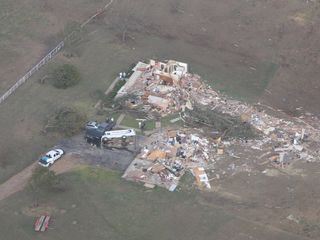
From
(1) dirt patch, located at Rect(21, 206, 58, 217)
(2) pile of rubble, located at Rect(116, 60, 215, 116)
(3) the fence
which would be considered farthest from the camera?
(3) the fence

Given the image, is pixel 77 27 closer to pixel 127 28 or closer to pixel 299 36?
pixel 127 28

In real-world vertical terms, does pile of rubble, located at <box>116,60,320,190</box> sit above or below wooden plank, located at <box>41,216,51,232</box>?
above

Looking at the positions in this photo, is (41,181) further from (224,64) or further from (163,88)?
(224,64)

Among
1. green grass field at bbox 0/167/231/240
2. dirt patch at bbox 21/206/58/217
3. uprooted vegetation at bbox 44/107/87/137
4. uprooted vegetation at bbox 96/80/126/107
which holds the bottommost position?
dirt patch at bbox 21/206/58/217

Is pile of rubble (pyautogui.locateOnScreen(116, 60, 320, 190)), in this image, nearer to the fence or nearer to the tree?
the tree

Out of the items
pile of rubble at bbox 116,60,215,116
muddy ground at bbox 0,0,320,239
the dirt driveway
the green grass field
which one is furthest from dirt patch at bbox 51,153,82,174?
pile of rubble at bbox 116,60,215,116

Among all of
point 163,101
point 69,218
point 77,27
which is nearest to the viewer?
point 69,218

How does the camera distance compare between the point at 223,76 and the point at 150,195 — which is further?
the point at 223,76

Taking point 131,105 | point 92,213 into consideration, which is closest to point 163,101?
point 131,105
